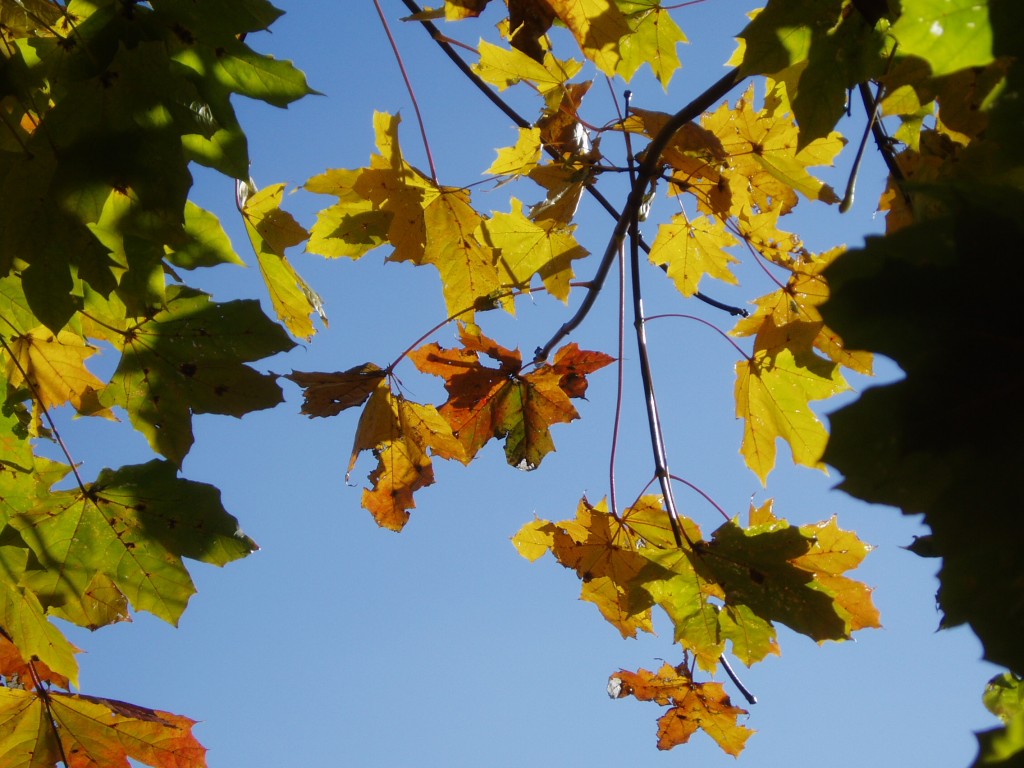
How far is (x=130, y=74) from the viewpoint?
1332mm

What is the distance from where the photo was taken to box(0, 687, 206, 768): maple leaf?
207 cm

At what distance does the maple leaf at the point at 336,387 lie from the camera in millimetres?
1987

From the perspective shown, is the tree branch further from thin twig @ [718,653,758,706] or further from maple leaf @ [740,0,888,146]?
thin twig @ [718,653,758,706]

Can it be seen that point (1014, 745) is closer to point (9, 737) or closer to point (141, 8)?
point (141, 8)

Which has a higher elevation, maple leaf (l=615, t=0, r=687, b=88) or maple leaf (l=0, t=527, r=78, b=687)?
maple leaf (l=615, t=0, r=687, b=88)

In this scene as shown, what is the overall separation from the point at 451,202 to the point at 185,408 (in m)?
0.88

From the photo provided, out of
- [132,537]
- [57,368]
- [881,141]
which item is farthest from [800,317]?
[57,368]

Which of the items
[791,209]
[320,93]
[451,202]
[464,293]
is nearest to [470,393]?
[464,293]

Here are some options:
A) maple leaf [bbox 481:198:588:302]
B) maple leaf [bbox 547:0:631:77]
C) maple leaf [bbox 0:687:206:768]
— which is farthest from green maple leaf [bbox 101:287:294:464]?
maple leaf [bbox 547:0:631:77]

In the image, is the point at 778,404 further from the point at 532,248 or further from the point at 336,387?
the point at 336,387

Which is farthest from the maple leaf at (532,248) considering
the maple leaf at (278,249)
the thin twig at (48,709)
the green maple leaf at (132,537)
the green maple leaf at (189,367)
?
the thin twig at (48,709)

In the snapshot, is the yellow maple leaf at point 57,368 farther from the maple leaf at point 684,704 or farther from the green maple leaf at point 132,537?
the maple leaf at point 684,704

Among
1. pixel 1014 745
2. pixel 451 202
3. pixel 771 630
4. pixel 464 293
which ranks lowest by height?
pixel 1014 745

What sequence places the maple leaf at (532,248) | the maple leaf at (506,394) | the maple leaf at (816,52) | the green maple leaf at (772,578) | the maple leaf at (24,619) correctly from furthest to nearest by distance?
the maple leaf at (506,394) < the maple leaf at (532,248) < the maple leaf at (24,619) < the green maple leaf at (772,578) < the maple leaf at (816,52)
